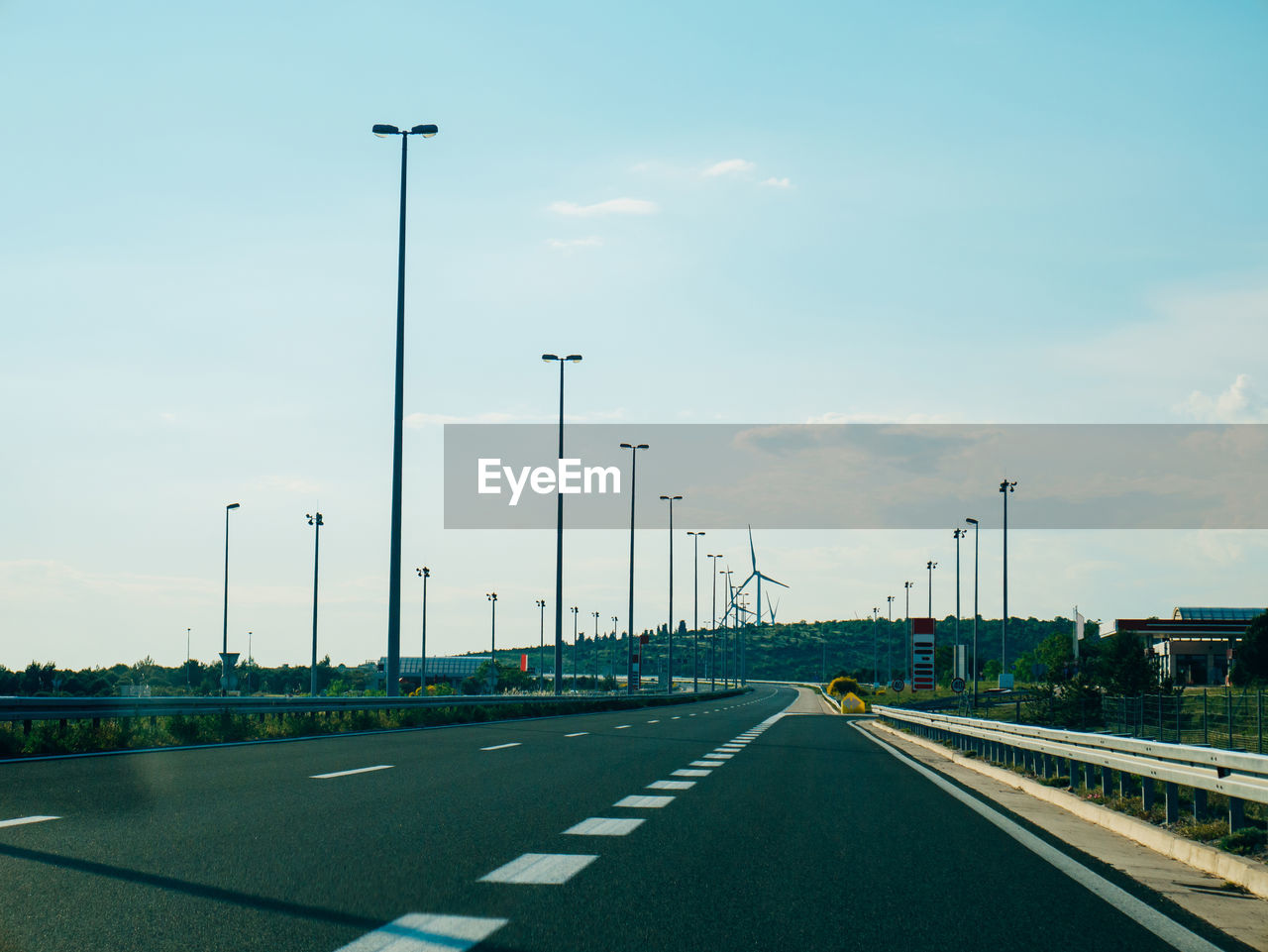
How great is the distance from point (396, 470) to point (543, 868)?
23.5 m

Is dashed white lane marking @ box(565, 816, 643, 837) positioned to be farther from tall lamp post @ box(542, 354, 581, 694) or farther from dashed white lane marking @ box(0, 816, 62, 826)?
tall lamp post @ box(542, 354, 581, 694)

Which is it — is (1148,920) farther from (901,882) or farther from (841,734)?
(841,734)

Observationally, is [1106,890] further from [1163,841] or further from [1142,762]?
[1142,762]

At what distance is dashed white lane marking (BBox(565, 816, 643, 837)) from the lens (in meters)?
9.34

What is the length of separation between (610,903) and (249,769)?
8846 mm

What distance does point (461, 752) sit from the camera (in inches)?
713

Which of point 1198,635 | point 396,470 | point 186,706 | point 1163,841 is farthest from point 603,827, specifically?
point 1198,635

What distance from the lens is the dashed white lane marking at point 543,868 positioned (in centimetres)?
721

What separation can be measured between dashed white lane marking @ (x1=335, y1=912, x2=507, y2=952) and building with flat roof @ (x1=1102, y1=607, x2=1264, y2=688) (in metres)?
119

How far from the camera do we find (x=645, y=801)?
11852mm

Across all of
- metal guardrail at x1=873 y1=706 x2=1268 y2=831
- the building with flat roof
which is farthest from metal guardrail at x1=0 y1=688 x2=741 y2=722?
the building with flat roof

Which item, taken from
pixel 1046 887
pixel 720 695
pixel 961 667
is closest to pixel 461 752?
pixel 1046 887

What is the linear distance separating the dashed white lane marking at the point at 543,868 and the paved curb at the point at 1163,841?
12.6ft

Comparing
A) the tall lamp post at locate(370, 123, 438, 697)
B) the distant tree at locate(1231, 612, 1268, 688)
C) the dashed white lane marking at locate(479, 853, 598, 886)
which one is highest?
the tall lamp post at locate(370, 123, 438, 697)
